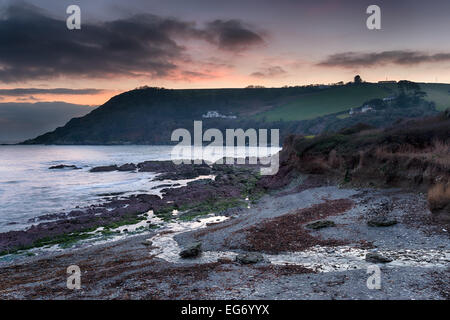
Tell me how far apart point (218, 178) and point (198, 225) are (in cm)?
2216

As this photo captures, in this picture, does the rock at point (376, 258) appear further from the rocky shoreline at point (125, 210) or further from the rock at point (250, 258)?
the rocky shoreline at point (125, 210)

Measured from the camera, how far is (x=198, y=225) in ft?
75.8

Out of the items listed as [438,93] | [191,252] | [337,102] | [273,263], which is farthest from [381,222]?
[438,93]

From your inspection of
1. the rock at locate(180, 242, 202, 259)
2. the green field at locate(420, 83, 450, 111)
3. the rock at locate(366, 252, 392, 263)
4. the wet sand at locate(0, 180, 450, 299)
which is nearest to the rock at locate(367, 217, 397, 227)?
the wet sand at locate(0, 180, 450, 299)

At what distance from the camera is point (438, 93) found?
15688 centimetres

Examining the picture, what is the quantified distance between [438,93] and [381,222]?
181 meters

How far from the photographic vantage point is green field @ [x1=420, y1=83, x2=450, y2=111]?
132 meters

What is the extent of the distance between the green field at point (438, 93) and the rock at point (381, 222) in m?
136

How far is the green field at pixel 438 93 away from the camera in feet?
435

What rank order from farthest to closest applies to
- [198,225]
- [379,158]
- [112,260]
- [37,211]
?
[37,211]
[379,158]
[198,225]
[112,260]

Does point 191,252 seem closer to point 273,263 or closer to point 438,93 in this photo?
point 273,263

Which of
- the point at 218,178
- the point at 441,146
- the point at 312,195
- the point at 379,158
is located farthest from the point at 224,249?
the point at 218,178

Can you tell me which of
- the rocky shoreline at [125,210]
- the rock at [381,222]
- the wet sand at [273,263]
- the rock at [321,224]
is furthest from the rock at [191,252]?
the rocky shoreline at [125,210]
